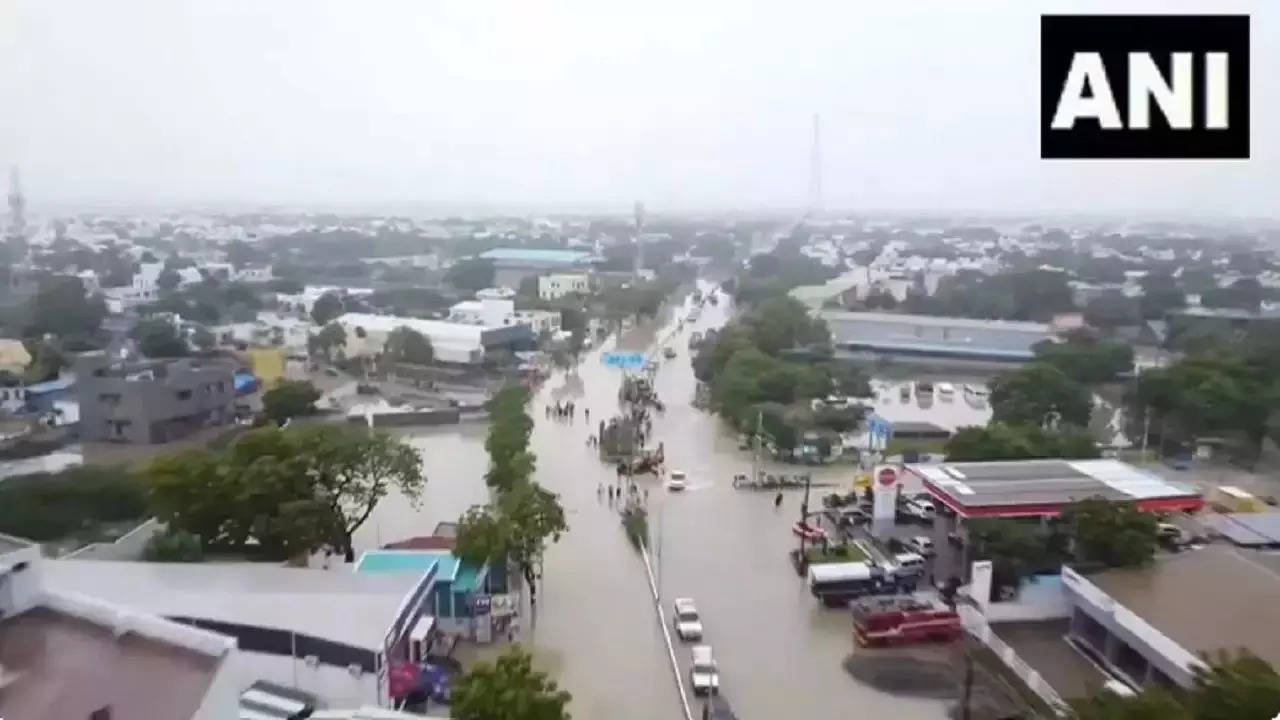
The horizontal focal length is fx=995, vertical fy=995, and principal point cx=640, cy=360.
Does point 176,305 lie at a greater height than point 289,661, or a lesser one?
greater

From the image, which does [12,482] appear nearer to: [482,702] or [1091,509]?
[482,702]

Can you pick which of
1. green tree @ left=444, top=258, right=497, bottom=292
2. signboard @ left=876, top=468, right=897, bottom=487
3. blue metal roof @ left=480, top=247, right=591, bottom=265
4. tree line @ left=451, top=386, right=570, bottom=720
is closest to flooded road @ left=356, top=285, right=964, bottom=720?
tree line @ left=451, top=386, right=570, bottom=720

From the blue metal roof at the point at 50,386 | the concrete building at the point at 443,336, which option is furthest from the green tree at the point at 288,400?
the concrete building at the point at 443,336

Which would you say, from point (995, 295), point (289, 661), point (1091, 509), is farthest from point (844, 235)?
point (289, 661)

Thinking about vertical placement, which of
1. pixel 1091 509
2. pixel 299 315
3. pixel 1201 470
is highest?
pixel 299 315

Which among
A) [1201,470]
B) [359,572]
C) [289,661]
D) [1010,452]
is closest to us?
[289,661]

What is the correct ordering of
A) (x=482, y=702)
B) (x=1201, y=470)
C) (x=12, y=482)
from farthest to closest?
(x=1201, y=470) < (x=12, y=482) < (x=482, y=702)

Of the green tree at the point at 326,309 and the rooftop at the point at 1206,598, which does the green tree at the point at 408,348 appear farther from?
the rooftop at the point at 1206,598

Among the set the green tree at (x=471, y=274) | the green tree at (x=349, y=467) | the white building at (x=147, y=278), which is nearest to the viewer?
the green tree at (x=349, y=467)
